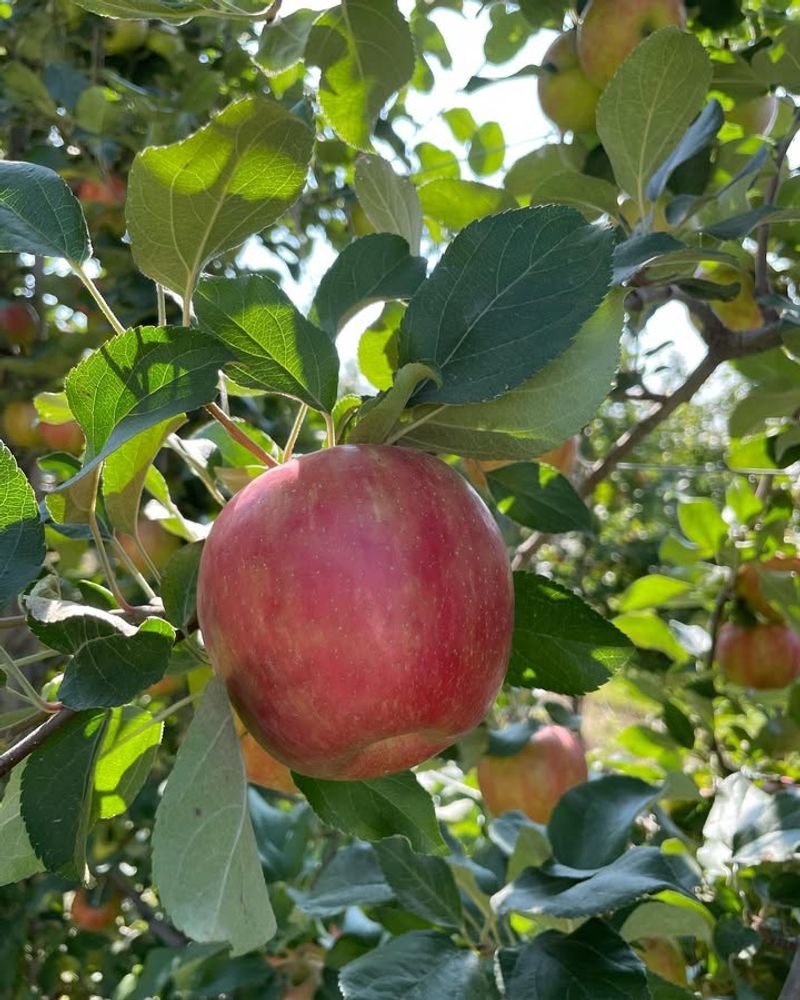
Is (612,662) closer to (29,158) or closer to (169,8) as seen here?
(169,8)

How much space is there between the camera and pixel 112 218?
1.73 m

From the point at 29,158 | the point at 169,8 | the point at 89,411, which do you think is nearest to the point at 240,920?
the point at 89,411

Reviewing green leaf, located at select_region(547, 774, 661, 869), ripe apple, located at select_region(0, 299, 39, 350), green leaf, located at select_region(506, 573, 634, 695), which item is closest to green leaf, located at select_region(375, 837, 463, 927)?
green leaf, located at select_region(547, 774, 661, 869)

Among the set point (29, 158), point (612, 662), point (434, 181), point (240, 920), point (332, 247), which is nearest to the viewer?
point (240, 920)

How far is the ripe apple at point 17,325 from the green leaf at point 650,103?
1.30m

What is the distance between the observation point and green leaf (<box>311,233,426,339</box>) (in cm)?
60

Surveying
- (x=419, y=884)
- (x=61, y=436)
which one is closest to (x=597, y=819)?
(x=419, y=884)

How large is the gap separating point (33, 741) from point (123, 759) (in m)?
0.09

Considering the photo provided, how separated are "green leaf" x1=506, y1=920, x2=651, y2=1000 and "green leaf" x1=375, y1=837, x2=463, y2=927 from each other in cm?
10

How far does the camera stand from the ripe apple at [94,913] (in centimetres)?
173

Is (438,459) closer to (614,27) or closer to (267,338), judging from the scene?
(267,338)

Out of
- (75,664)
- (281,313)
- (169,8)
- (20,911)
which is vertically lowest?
(20,911)

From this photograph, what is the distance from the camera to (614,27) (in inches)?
37.7

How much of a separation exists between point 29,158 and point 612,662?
→ 1.23 meters
